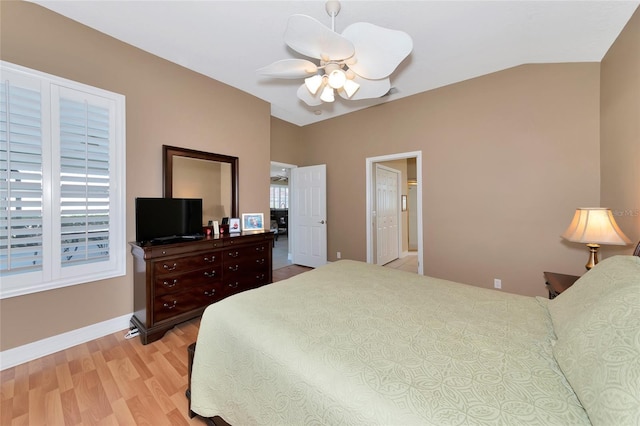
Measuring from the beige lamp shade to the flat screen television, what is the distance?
3.46 m

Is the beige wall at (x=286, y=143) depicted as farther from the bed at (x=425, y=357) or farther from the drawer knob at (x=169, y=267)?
the bed at (x=425, y=357)

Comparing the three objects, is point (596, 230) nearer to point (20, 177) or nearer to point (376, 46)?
point (376, 46)

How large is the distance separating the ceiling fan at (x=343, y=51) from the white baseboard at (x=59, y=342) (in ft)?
9.10


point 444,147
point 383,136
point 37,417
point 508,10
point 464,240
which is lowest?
point 37,417

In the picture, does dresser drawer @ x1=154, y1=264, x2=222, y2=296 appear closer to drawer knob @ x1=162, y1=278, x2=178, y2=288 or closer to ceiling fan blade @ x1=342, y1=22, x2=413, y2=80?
drawer knob @ x1=162, y1=278, x2=178, y2=288

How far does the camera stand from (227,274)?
277 cm

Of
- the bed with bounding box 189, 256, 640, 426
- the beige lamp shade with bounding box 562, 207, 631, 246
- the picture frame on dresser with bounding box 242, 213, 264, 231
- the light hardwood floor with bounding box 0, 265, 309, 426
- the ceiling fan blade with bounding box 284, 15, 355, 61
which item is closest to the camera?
the bed with bounding box 189, 256, 640, 426

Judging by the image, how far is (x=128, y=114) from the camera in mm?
2447

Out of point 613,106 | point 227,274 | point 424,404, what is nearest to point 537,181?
point 613,106

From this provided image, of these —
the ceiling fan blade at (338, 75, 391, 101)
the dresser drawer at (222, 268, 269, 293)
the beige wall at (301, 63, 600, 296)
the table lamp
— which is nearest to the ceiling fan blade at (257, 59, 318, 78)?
the ceiling fan blade at (338, 75, 391, 101)

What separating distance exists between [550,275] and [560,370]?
5.59ft

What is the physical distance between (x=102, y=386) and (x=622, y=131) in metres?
4.52

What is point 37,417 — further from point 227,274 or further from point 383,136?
point 383,136

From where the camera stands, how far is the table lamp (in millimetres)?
1678
